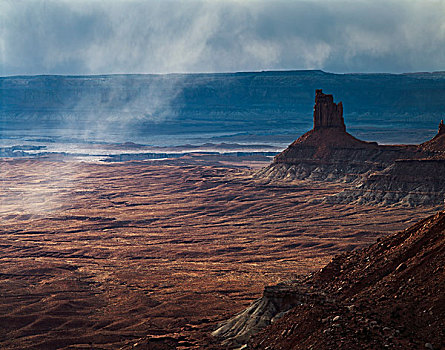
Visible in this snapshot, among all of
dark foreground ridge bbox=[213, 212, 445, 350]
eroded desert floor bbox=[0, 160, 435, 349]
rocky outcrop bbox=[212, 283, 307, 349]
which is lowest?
→ eroded desert floor bbox=[0, 160, 435, 349]

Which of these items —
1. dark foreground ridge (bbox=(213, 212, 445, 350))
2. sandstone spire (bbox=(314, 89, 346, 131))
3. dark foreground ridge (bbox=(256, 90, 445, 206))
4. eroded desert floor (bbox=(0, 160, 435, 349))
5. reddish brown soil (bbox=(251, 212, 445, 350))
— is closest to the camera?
reddish brown soil (bbox=(251, 212, 445, 350))

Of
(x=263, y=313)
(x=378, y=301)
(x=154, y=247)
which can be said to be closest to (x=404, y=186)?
(x=154, y=247)

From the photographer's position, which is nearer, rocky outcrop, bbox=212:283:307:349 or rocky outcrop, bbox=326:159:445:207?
rocky outcrop, bbox=212:283:307:349

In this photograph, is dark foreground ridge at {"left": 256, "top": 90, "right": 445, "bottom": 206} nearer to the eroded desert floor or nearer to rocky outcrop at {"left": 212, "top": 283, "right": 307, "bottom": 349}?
the eroded desert floor

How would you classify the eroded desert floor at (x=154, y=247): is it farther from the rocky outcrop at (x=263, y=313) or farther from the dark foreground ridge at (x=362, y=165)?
the dark foreground ridge at (x=362, y=165)

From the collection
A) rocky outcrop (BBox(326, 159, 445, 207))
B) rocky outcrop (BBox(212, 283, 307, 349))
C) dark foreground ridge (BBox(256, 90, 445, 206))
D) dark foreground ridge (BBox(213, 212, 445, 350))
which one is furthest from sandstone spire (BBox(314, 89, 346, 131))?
rocky outcrop (BBox(212, 283, 307, 349))

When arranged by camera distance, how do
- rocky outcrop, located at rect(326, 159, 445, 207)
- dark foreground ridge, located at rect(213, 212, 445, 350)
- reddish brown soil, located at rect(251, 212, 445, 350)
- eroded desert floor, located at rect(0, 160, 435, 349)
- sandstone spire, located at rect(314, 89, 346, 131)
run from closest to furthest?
reddish brown soil, located at rect(251, 212, 445, 350), dark foreground ridge, located at rect(213, 212, 445, 350), eroded desert floor, located at rect(0, 160, 435, 349), rocky outcrop, located at rect(326, 159, 445, 207), sandstone spire, located at rect(314, 89, 346, 131)
